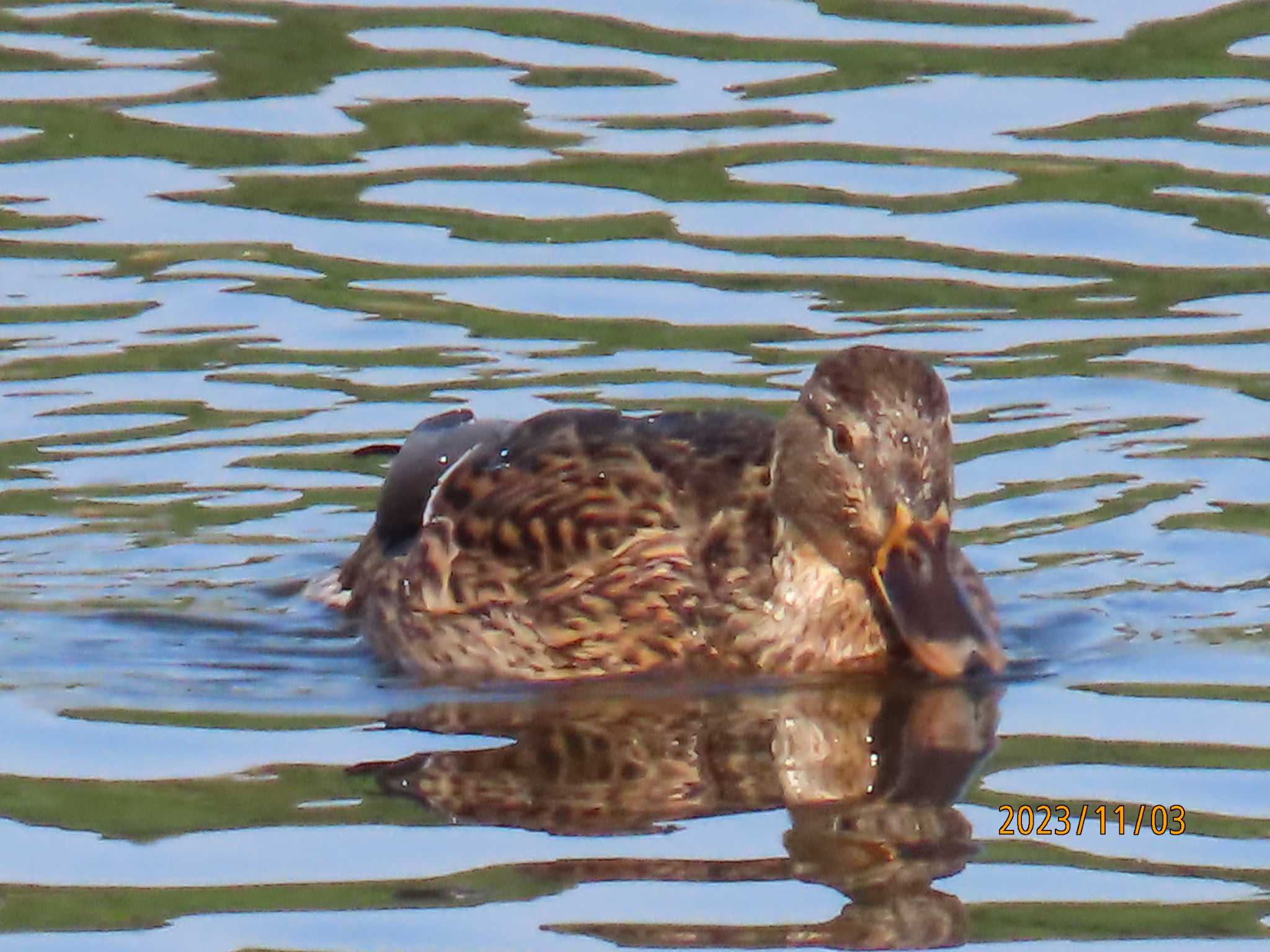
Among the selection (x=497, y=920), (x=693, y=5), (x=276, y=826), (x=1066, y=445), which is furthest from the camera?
(x=693, y=5)

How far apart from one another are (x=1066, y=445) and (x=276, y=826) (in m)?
4.51

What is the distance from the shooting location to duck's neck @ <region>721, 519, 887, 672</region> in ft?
35.7

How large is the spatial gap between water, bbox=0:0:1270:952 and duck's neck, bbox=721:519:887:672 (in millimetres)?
156

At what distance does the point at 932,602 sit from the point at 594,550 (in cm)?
115

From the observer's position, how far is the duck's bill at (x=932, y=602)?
34.1 feet

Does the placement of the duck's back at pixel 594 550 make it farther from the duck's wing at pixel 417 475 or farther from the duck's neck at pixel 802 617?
the duck's wing at pixel 417 475

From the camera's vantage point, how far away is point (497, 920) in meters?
8.45

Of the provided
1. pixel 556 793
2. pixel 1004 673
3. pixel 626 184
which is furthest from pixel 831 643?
pixel 626 184

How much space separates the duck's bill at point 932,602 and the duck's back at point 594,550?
586mm

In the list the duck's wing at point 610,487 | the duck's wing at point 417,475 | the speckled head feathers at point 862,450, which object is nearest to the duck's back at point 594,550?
the duck's wing at point 610,487

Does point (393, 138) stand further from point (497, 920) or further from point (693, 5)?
point (497, 920)

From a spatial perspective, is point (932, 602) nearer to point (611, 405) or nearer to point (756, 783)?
point (756, 783)
